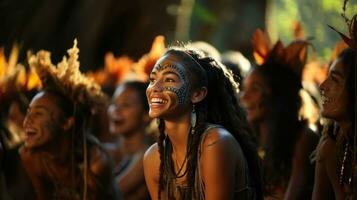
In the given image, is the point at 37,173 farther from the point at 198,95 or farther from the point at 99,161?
the point at 198,95

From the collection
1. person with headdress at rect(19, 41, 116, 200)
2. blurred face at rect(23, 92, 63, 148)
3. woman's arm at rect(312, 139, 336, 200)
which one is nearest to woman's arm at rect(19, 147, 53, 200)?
person with headdress at rect(19, 41, 116, 200)

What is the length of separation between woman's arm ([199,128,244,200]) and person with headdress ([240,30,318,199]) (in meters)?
1.54

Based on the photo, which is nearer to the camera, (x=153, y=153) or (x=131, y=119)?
(x=153, y=153)

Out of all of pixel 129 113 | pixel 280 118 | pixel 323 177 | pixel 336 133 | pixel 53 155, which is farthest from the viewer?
pixel 129 113

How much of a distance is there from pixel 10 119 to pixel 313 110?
102 inches

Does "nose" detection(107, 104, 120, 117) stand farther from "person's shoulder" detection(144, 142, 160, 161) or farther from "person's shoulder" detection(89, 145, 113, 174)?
"person's shoulder" detection(144, 142, 160, 161)

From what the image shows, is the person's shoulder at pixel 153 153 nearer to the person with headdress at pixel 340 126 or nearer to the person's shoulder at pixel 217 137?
the person's shoulder at pixel 217 137

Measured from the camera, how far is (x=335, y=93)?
5.79 m

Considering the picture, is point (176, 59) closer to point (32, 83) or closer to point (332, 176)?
point (332, 176)

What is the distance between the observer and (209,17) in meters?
13.3

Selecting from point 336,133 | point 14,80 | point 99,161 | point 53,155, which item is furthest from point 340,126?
point 14,80

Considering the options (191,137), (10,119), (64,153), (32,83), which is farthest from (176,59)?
(10,119)

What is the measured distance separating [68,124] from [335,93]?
84.3 inches

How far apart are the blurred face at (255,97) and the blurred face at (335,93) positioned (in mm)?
1515
